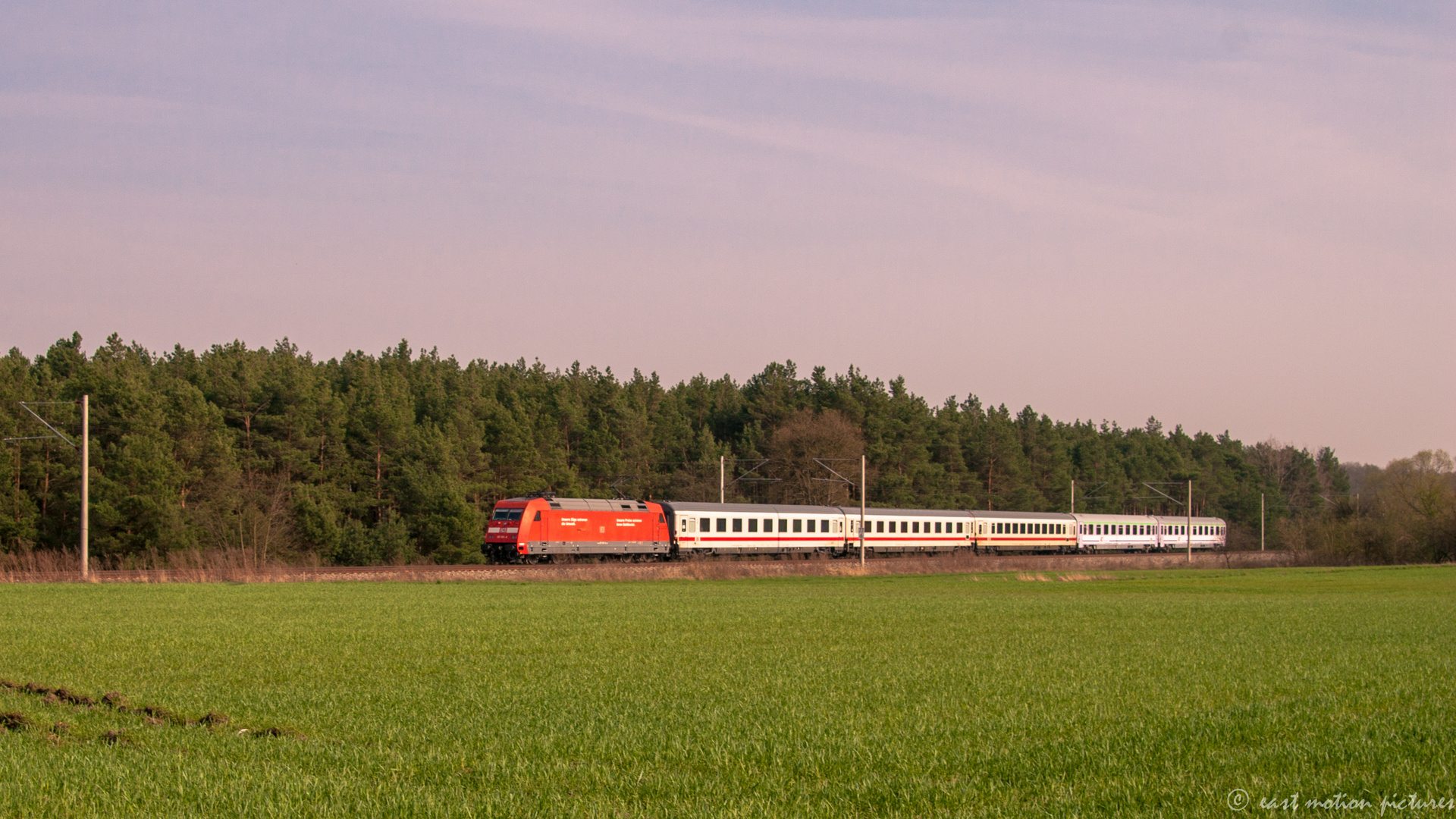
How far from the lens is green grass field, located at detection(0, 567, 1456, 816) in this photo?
274 inches

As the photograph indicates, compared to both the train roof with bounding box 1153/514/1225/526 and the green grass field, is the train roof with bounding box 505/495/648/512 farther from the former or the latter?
the train roof with bounding box 1153/514/1225/526

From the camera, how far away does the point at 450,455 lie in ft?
225

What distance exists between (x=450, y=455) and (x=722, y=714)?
60621 mm

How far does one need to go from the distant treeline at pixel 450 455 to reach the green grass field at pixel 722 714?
26805mm

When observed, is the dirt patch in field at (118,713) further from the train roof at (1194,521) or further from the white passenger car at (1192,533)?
the train roof at (1194,521)

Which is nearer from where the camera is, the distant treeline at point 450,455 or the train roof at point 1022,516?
the distant treeline at point 450,455

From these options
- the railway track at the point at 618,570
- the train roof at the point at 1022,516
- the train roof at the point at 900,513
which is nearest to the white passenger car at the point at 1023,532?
the train roof at the point at 1022,516

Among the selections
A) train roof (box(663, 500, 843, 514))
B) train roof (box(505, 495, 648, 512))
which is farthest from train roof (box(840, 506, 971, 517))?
train roof (box(505, 495, 648, 512))

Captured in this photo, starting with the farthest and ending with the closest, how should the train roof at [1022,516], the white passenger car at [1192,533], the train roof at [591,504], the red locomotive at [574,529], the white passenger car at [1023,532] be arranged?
the white passenger car at [1192,533] → the train roof at [1022,516] → the white passenger car at [1023,532] → the train roof at [591,504] → the red locomotive at [574,529]

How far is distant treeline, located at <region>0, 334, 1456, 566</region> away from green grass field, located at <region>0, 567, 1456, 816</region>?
26805 millimetres

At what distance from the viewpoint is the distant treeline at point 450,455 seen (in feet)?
186

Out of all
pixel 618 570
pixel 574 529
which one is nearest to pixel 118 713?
pixel 618 570

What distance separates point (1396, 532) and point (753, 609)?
2363 inches

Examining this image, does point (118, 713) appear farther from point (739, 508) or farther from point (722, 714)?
point (739, 508)
